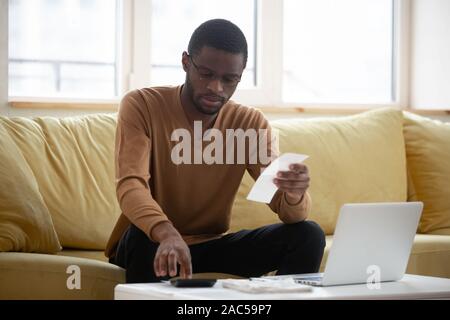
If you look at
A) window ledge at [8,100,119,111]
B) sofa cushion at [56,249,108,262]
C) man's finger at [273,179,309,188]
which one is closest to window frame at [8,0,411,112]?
window ledge at [8,100,119,111]

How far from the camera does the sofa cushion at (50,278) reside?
2271 mm

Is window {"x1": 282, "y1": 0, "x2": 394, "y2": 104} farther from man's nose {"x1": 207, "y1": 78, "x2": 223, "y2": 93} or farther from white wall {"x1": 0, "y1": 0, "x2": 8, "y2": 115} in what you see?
man's nose {"x1": 207, "y1": 78, "x2": 223, "y2": 93}

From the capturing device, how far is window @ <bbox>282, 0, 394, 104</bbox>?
13.1ft

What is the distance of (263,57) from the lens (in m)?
3.84

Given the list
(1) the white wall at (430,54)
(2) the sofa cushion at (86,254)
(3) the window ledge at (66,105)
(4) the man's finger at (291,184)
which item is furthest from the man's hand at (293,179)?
(1) the white wall at (430,54)

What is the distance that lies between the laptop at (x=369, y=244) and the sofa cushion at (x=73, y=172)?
3.16 ft

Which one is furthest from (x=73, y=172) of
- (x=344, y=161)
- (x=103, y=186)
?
(x=344, y=161)

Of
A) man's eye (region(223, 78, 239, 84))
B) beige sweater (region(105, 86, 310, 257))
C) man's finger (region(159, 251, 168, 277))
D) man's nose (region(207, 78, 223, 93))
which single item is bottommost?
man's finger (region(159, 251, 168, 277))

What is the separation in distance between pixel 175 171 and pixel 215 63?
318mm

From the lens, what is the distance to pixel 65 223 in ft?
9.08

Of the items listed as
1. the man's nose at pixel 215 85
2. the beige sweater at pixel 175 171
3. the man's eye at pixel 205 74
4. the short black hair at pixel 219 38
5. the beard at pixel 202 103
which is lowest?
the beige sweater at pixel 175 171

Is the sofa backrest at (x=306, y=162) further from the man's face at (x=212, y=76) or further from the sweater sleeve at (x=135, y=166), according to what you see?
the man's face at (x=212, y=76)
